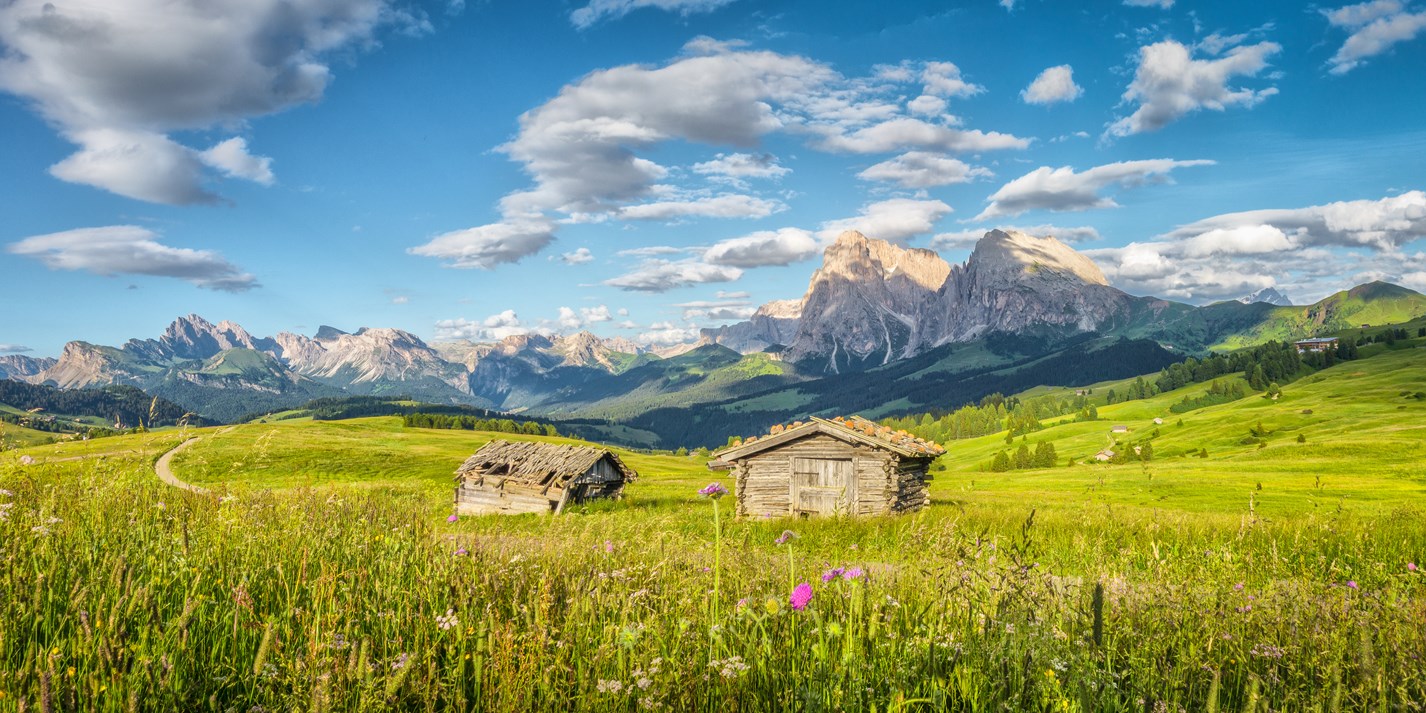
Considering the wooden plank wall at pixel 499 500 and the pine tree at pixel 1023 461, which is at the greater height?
the wooden plank wall at pixel 499 500

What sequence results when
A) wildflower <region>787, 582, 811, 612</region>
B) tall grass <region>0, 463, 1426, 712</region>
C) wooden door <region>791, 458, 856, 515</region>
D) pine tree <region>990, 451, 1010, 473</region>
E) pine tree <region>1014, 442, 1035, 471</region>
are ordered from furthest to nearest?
pine tree <region>1014, 442, 1035, 471</region>, pine tree <region>990, 451, 1010, 473</region>, wooden door <region>791, 458, 856, 515</region>, wildflower <region>787, 582, 811, 612</region>, tall grass <region>0, 463, 1426, 712</region>

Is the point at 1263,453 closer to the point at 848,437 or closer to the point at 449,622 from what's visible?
the point at 848,437

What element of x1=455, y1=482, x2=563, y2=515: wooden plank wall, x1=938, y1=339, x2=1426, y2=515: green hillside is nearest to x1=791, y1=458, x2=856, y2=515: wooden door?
x1=455, y1=482, x2=563, y2=515: wooden plank wall

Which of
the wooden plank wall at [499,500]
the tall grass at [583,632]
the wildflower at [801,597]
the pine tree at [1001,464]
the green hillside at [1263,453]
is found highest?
the wildflower at [801,597]

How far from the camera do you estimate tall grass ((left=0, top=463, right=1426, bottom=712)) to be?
285cm

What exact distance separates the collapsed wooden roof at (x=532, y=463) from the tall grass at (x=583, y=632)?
28439 mm

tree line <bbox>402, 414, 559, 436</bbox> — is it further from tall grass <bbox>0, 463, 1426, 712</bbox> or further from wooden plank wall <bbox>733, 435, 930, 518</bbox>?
tall grass <bbox>0, 463, 1426, 712</bbox>

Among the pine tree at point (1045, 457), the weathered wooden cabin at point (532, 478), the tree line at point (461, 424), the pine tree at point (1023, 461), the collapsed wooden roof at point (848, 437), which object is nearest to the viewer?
the collapsed wooden roof at point (848, 437)

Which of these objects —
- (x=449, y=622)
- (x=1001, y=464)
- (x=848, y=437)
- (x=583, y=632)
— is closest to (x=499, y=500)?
(x=848, y=437)

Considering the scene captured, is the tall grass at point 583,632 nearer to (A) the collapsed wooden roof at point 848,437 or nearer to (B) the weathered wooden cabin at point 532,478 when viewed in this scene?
(A) the collapsed wooden roof at point 848,437

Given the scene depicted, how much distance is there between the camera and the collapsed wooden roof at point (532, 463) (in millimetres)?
34906

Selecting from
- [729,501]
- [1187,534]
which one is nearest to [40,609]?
[1187,534]

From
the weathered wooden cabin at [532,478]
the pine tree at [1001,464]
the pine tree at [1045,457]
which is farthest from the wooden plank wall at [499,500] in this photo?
the pine tree at [1045,457]

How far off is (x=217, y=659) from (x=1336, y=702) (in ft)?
15.6
